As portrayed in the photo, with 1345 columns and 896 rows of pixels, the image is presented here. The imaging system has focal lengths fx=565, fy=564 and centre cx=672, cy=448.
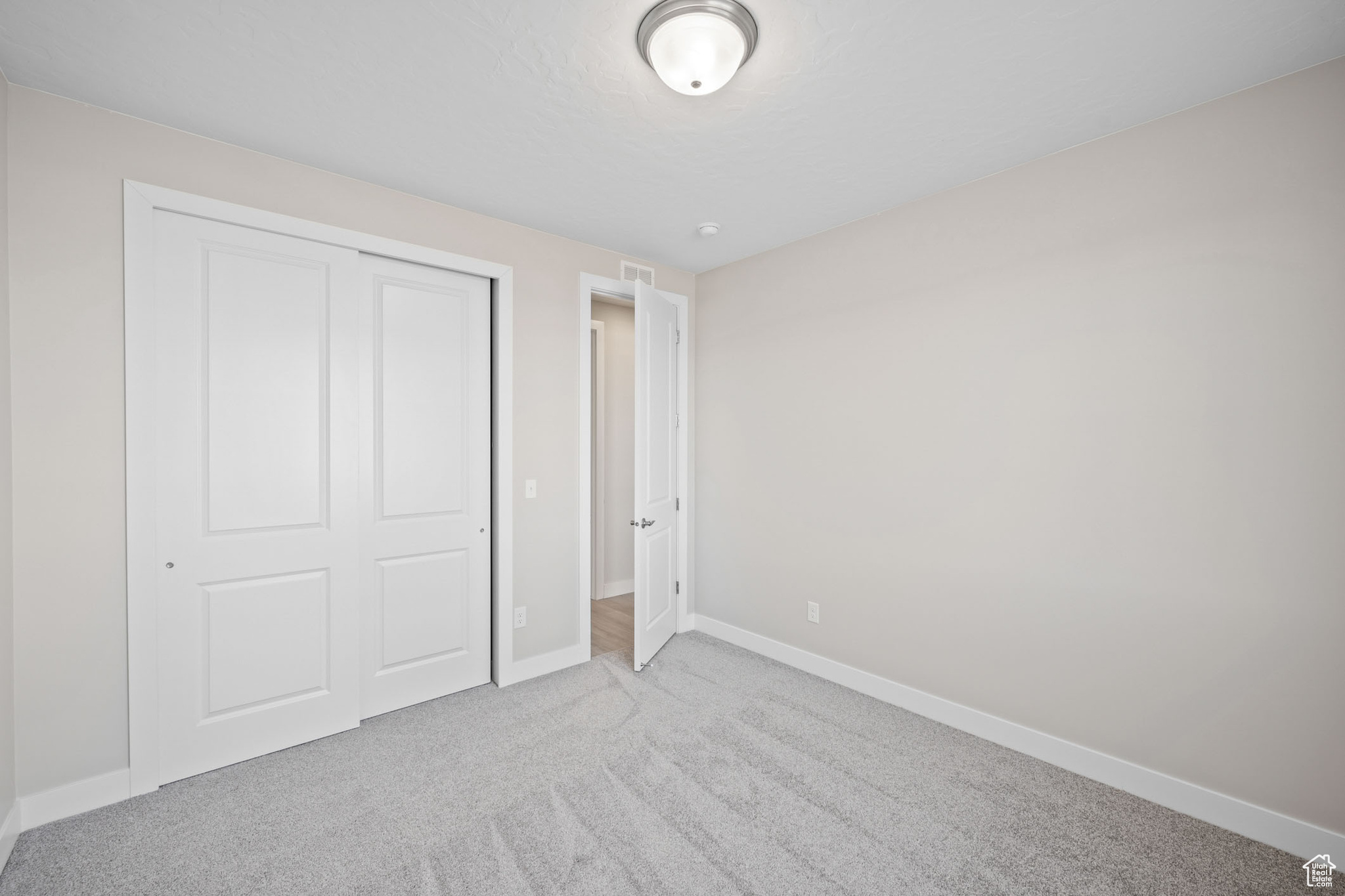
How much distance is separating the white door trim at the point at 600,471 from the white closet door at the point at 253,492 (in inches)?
90.0

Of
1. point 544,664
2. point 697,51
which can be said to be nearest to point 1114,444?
point 697,51

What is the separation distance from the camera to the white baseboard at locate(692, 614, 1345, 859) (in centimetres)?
185

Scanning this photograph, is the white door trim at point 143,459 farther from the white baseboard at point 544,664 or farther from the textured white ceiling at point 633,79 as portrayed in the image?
the white baseboard at point 544,664

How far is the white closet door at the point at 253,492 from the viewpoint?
2.20m

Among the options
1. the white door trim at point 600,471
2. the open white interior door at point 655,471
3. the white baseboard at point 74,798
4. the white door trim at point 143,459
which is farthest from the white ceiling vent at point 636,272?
the white baseboard at point 74,798

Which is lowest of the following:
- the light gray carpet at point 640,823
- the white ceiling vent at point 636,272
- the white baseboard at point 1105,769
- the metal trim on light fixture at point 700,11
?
the light gray carpet at point 640,823

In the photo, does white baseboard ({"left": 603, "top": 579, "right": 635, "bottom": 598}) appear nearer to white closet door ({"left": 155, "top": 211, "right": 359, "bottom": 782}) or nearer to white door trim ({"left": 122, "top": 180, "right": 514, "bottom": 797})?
white closet door ({"left": 155, "top": 211, "right": 359, "bottom": 782})

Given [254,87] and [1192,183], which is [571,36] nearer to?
[254,87]

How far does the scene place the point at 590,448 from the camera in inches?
140

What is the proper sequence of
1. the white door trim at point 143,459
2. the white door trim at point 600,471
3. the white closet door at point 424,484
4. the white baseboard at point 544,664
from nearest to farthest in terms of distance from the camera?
the white door trim at point 143,459, the white closet door at point 424,484, the white baseboard at point 544,664, the white door trim at point 600,471

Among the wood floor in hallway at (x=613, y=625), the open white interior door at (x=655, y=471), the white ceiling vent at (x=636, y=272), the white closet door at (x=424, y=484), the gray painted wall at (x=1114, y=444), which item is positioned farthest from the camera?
the wood floor in hallway at (x=613, y=625)

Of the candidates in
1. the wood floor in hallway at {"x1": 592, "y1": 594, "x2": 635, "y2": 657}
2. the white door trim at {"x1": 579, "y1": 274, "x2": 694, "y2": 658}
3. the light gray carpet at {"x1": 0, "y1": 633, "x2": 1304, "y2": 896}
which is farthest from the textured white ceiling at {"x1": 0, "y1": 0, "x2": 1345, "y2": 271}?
the wood floor in hallway at {"x1": 592, "y1": 594, "x2": 635, "y2": 657}

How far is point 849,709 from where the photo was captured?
283cm

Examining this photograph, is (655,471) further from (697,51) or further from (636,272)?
(697,51)
